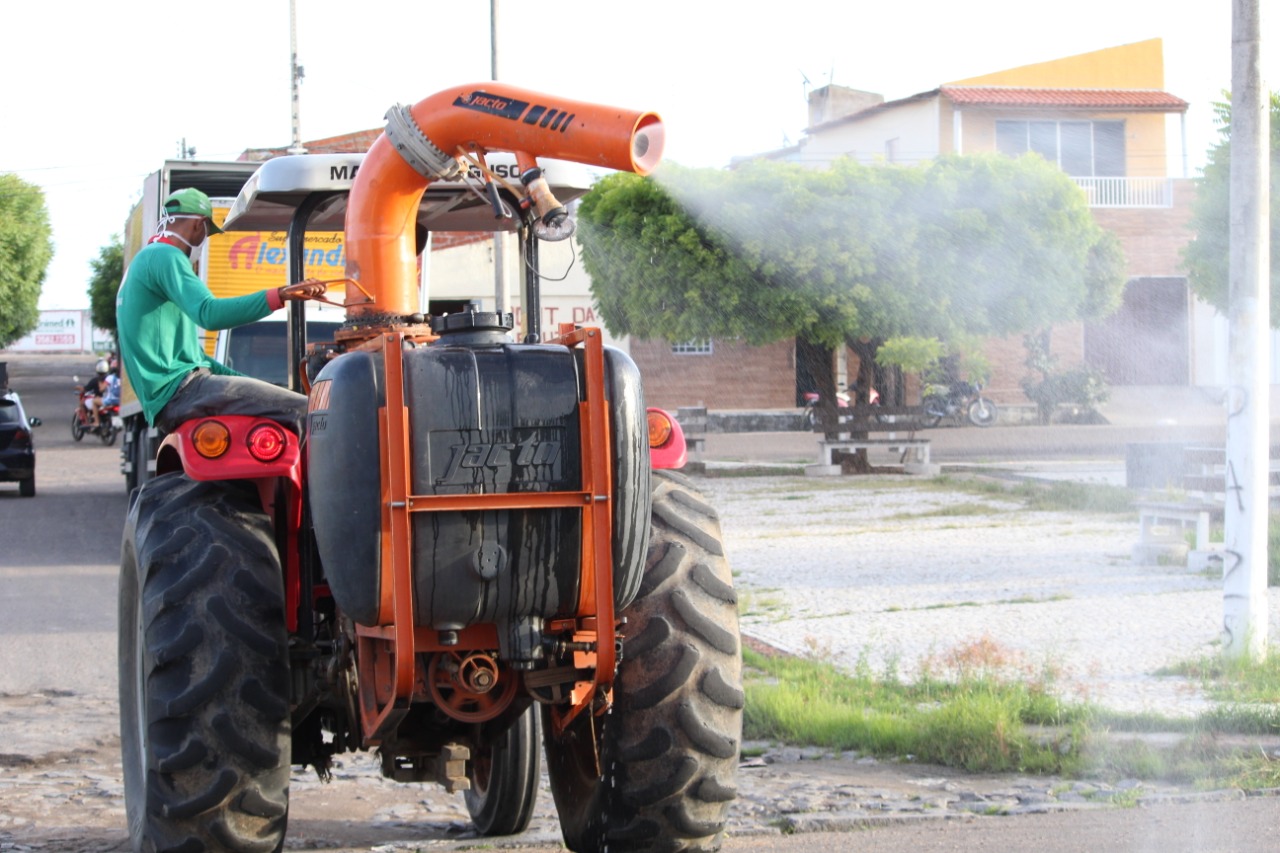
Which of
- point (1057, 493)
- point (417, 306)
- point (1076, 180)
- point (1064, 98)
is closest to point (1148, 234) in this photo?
point (1076, 180)

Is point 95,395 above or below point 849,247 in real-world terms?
below

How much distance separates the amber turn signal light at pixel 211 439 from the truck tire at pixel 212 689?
204mm

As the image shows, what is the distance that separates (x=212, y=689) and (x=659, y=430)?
1498 mm

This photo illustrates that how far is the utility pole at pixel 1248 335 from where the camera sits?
807cm

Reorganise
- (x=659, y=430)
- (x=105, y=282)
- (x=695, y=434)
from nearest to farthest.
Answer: (x=659, y=430) < (x=695, y=434) < (x=105, y=282)

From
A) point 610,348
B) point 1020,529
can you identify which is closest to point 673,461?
point 610,348

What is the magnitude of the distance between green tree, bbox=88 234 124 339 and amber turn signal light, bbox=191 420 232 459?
53356 millimetres

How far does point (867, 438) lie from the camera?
23.1 m

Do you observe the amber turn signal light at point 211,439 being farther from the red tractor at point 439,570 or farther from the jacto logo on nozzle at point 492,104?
the jacto logo on nozzle at point 492,104

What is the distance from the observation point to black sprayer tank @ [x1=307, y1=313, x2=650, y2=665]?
3807mm

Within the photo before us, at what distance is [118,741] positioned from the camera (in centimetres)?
707

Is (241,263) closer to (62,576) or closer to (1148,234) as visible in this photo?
(62,576)

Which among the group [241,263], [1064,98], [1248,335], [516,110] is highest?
[1064,98]

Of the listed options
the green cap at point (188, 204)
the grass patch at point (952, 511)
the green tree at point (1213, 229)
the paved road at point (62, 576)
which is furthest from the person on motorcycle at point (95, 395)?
the green cap at point (188, 204)
